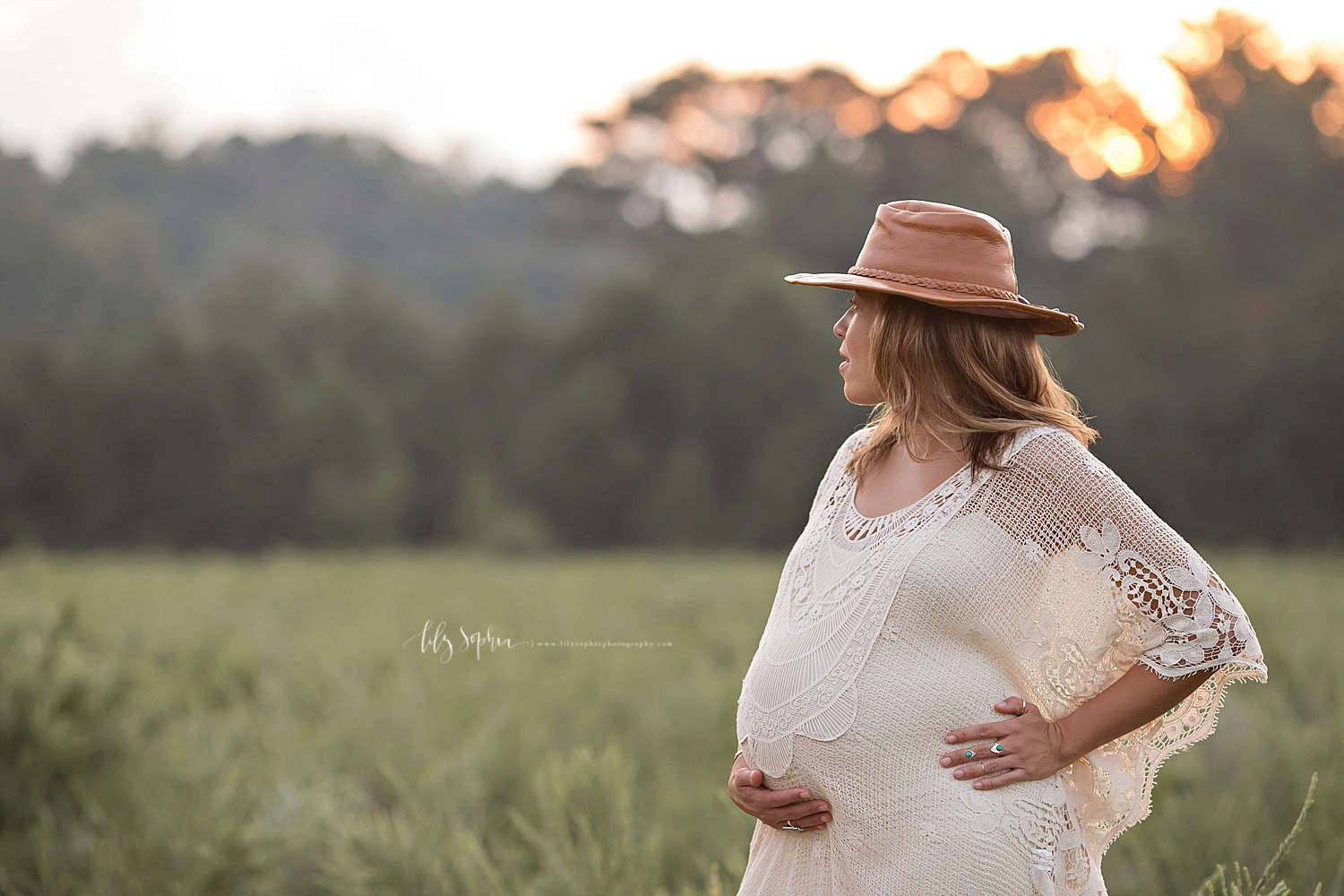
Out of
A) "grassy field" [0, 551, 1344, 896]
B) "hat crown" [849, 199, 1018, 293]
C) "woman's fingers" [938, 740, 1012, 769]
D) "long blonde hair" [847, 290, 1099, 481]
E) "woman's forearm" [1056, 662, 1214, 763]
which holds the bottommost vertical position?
"grassy field" [0, 551, 1344, 896]

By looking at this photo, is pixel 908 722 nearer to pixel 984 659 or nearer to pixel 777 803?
pixel 984 659

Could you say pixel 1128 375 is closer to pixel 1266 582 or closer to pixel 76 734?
pixel 1266 582

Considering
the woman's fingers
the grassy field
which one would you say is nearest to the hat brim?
the woman's fingers

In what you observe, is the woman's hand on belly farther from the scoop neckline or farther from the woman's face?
the woman's face

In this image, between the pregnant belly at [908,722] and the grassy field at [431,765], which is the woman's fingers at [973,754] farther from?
the grassy field at [431,765]

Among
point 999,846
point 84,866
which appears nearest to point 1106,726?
point 999,846

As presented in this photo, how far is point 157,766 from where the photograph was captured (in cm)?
523

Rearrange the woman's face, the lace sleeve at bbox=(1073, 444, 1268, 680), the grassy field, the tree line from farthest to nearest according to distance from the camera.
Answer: the tree line, the grassy field, the woman's face, the lace sleeve at bbox=(1073, 444, 1268, 680)

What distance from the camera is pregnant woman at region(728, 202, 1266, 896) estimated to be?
1.89 meters

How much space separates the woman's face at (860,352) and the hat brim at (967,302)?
6 cm

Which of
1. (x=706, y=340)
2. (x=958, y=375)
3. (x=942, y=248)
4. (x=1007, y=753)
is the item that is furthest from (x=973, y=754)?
(x=706, y=340)

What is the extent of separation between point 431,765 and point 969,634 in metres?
3.55

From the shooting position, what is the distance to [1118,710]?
193 centimetres

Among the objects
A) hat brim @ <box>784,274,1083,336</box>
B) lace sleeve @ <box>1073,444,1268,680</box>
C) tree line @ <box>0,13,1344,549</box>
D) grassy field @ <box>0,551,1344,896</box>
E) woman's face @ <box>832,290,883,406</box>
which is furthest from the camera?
tree line @ <box>0,13,1344,549</box>
